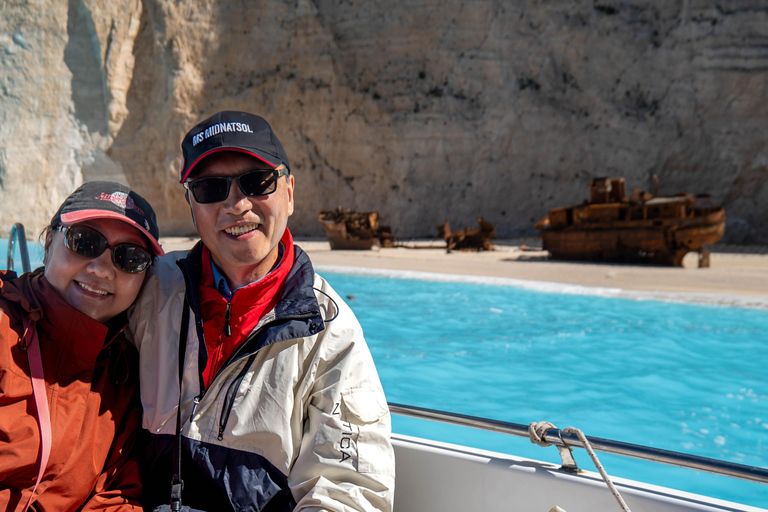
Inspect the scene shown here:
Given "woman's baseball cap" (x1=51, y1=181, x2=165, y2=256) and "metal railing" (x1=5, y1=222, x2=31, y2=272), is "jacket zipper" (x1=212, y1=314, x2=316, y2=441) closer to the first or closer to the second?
"woman's baseball cap" (x1=51, y1=181, x2=165, y2=256)

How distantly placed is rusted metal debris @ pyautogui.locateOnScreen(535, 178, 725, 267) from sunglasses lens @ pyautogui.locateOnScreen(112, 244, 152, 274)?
1335cm

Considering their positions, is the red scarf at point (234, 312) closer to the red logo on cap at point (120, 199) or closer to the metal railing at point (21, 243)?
the red logo on cap at point (120, 199)

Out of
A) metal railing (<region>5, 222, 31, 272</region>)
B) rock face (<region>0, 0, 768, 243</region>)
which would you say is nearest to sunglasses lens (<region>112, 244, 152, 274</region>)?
metal railing (<region>5, 222, 31, 272</region>)

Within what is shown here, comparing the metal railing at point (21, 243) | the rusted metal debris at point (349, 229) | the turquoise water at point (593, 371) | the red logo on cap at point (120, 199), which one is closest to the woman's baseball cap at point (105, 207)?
the red logo on cap at point (120, 199)

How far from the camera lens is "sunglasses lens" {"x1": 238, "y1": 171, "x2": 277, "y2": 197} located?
68.2 inches

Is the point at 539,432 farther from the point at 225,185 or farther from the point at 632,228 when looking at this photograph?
the point at 632,228

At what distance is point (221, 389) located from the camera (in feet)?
5.43

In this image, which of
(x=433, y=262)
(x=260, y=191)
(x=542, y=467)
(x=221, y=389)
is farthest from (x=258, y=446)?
(x=433, y=262)

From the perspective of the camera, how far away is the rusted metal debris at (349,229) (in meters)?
18.0

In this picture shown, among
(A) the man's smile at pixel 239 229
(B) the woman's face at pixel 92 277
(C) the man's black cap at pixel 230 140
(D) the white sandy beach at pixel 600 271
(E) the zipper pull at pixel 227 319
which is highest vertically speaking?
(C) the man's black cap at pixel 230 140

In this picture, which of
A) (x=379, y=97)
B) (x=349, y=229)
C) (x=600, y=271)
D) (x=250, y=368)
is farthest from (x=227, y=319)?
(x=379, y=97)

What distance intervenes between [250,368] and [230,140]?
2.25ft

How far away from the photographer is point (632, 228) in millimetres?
13477

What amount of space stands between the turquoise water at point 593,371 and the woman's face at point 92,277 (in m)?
3.54
